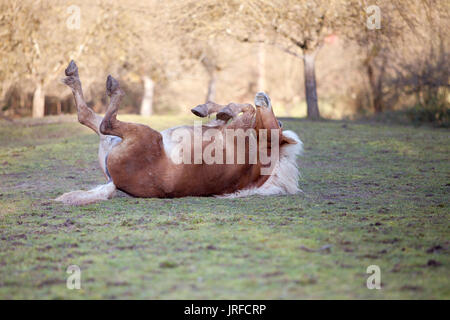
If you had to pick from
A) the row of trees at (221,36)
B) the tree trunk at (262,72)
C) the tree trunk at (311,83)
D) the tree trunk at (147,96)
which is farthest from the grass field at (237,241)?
the tree trunk at (262,72)

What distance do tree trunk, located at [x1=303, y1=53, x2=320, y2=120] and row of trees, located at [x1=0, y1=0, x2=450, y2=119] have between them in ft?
0.09

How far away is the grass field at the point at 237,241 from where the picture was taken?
2.89 m

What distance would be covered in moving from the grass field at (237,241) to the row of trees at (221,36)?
20.7 feet

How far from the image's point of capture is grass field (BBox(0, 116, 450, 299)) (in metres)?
2.89

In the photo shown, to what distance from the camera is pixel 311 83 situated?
14406mm

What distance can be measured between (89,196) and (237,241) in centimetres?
200

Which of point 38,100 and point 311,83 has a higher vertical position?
point 311,83

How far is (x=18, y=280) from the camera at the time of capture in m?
3.05

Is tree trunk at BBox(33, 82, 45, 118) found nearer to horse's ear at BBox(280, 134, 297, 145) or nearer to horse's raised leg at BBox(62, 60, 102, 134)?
horse's raised leg at BBox(62, 60, 102, 134)

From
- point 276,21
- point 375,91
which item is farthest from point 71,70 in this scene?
point 375,91

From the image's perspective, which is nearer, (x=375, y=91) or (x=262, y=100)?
(x=262, y=100)

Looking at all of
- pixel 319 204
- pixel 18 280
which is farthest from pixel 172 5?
pixel 18 280

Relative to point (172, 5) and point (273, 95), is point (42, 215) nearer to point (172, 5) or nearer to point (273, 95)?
point (172, 5)

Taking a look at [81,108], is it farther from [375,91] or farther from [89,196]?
[375,91]
